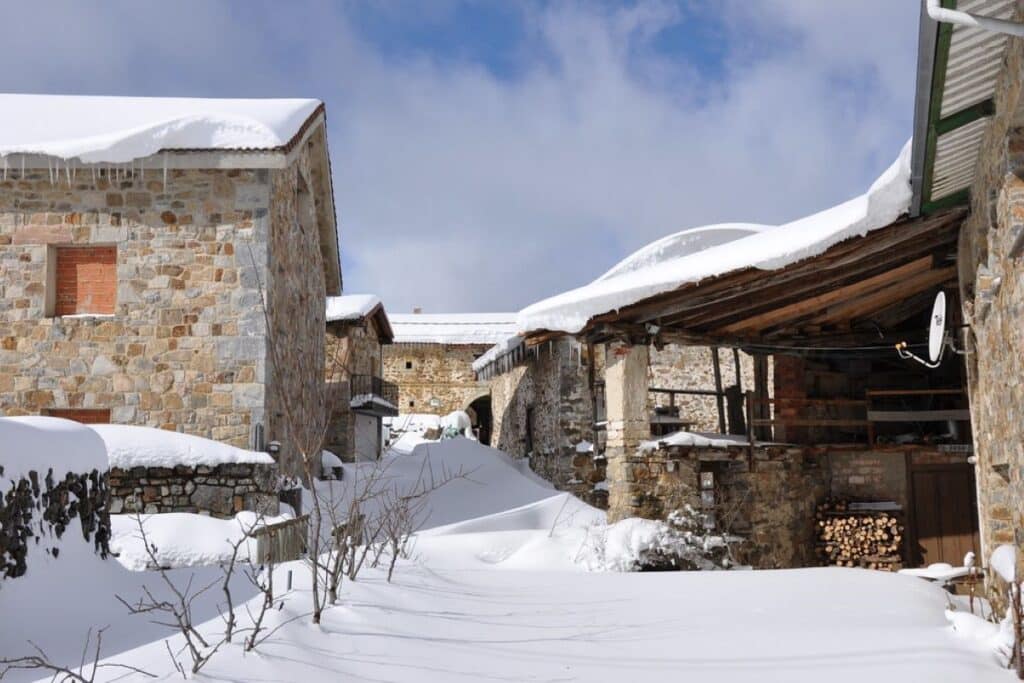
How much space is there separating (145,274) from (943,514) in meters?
10.5

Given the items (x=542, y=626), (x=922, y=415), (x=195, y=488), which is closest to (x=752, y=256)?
(x=922, y=415)

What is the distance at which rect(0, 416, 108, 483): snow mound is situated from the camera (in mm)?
5621

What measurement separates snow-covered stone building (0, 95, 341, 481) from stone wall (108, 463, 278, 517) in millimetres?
1183

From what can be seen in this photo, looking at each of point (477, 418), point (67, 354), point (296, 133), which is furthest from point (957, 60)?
point (477, 418)

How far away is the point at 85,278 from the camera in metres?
11.6

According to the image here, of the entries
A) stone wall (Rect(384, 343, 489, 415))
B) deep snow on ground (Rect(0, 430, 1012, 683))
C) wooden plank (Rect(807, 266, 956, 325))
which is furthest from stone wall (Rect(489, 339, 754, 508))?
stone wall (Rect(384, 343, 489, 415))

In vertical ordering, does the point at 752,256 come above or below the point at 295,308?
below

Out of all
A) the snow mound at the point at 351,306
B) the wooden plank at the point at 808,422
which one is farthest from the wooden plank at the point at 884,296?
the snow mound at the point at 351,306

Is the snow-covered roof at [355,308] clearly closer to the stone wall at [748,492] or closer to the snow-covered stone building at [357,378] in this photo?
the snow-covered stone building at [357,378]

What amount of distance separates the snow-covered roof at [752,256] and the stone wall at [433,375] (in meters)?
20.9

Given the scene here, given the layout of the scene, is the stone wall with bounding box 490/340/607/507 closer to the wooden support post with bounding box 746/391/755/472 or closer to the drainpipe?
the wooden support post with bounding box 746/391/755/472

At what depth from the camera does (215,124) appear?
1145 centimetres

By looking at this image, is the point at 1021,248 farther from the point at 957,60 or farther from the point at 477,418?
the point at 477,418

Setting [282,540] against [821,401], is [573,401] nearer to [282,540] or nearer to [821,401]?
[821,401]
